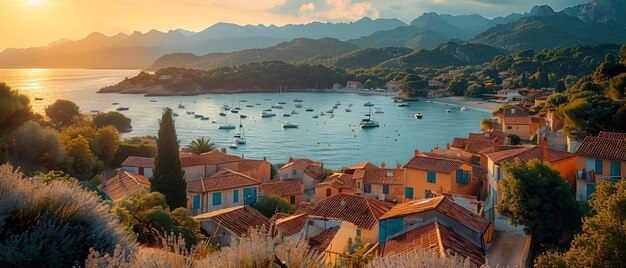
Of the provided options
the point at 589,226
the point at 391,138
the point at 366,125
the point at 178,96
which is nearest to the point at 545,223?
the point at 589,226

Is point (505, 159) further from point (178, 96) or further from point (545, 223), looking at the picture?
point (178, 96)

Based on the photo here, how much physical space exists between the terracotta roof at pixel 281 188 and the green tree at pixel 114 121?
32.6m

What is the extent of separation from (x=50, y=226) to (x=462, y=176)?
52.5ft

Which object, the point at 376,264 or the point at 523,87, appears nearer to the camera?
the point at 376,264

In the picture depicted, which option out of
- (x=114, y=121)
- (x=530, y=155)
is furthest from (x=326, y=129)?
(x=530, y=155)

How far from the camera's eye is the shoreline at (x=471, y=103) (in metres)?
67.1

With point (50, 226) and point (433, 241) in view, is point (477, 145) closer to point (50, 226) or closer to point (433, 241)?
point (433, 241)

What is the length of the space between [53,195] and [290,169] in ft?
68.0

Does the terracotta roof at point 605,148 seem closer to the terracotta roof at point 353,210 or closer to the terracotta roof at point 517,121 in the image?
the terracotta roof at point 353,210

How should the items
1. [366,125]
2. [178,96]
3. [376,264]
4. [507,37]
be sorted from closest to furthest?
[376,264] < [366,125] < [178,96] < [507,37]

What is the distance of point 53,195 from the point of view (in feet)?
12.8

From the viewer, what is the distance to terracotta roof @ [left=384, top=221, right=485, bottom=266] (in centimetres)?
844

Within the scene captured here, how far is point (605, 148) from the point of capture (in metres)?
14.7

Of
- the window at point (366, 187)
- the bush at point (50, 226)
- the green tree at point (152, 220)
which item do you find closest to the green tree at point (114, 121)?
the window at point (366, 187)
